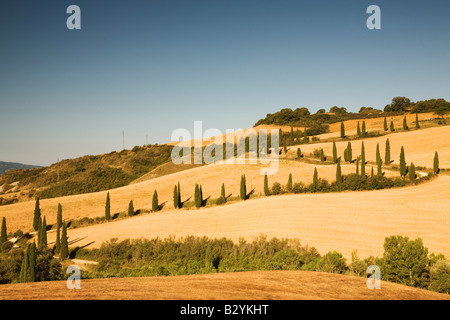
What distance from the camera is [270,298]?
8.33 m

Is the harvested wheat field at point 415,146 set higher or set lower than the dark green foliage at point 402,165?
higher

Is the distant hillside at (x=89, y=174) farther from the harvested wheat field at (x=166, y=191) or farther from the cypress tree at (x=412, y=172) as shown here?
the cypress tree at (x=412, y=172)

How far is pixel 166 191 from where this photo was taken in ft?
186

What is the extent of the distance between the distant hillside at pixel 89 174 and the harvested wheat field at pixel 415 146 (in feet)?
158

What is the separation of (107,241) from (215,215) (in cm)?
1480

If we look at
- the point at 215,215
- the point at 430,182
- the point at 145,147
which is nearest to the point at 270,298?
the point at 215,215

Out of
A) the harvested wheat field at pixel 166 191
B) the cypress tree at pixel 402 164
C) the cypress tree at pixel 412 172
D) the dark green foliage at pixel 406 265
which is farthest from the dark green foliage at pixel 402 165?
the dark green foliage at pixel 406 265

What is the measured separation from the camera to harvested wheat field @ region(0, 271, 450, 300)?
8180 millimetres

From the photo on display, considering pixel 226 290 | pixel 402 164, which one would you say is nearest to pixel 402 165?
pixel 402 164

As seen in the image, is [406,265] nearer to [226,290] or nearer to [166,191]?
[226,290]

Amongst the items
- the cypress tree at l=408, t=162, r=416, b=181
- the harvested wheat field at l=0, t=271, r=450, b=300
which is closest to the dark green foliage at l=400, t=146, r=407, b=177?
the cypress tree at l=408, t=162, r=416, b=181

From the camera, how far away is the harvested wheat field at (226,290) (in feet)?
26.8

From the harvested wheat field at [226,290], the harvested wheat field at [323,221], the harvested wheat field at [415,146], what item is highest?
the harvested wheat field at [415,146]
